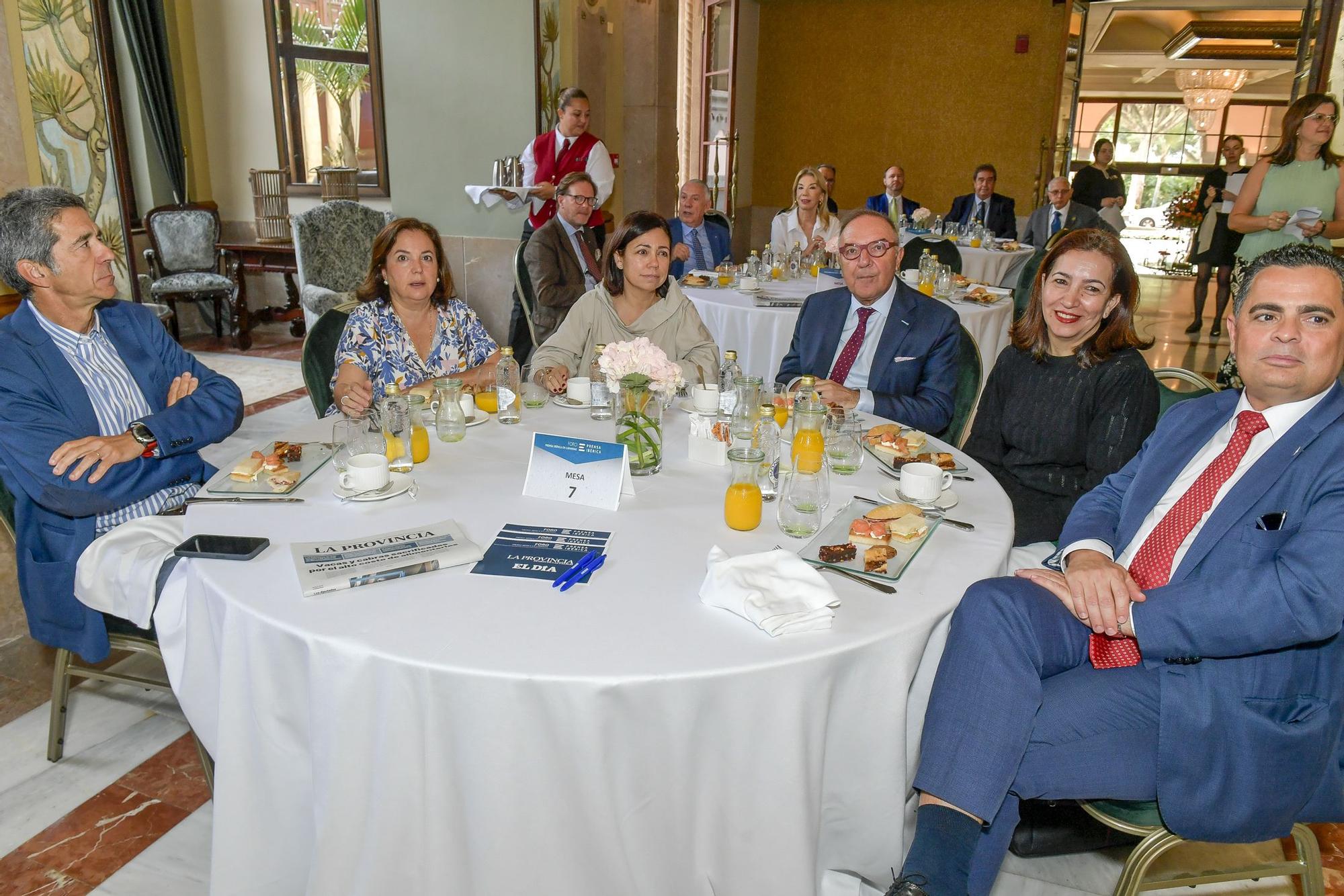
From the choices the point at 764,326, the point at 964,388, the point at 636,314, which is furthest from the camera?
the point at 764,326

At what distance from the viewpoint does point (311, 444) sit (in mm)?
2100

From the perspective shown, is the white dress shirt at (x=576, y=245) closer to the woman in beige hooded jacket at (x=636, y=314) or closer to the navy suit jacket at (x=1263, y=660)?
the woman in beige hooded jacket at (x=636, y=314)

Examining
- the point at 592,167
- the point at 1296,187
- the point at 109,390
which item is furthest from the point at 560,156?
the point at 1296,187

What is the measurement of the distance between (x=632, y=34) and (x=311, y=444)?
7.34 metres

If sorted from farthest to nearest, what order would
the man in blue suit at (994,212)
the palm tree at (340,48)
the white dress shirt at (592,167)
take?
the man in blue suit at (994,212), the palm tree at (340,48), the white dress shirt at (592,167)

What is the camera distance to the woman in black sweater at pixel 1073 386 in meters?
2.22

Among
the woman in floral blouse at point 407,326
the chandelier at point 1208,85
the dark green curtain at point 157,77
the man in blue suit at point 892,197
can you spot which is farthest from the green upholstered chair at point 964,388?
the chandelier at point 1208,85

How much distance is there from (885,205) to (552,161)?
15.9 ft

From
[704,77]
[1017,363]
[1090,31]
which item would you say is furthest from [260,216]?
[1090,31]

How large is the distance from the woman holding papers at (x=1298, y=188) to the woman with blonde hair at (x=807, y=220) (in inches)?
100

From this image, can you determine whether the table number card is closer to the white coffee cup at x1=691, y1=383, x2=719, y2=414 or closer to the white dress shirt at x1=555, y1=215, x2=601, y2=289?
the white coffee cup at x1=691, y1=383, x2=719, y2=414

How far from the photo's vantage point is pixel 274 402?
18.7ft

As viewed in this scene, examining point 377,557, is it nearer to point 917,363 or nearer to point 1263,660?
point 1263,660

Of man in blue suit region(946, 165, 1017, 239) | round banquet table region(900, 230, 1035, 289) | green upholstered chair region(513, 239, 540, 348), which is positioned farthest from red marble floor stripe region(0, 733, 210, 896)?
man in blue suit region(946, 165, 1017, 239)
